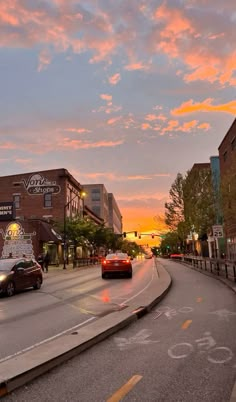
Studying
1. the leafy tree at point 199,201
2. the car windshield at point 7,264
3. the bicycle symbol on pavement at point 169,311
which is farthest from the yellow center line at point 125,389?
the leafy tree at point 199,201

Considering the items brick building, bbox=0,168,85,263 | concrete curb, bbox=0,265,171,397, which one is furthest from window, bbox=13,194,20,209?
concrete curb, bbox=0,265,171,397

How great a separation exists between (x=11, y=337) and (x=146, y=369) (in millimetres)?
3767

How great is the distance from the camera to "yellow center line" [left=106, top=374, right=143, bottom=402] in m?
5.31

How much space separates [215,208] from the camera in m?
41.9

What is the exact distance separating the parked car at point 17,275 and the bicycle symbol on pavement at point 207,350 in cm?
1115

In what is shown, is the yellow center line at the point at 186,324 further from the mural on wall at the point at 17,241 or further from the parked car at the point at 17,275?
the mural on wall at the point at 17,241

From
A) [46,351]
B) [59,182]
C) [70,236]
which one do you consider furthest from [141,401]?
[59,182]

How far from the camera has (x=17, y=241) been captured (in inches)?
1940

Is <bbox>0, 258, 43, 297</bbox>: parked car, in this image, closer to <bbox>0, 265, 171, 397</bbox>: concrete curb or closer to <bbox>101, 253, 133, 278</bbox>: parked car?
<bbox>101, 253, 133, 278</bbox>: parked car

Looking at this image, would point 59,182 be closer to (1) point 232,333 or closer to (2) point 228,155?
(2) point 228,155

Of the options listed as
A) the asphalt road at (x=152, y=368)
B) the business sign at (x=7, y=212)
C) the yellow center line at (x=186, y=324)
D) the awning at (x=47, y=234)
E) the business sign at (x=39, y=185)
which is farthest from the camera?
the business sign at (x=39, y=185)

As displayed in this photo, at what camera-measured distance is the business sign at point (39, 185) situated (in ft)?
209

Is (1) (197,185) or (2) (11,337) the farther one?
(1) (197,185)

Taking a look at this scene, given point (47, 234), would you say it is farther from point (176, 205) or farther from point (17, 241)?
point (176, 205)
